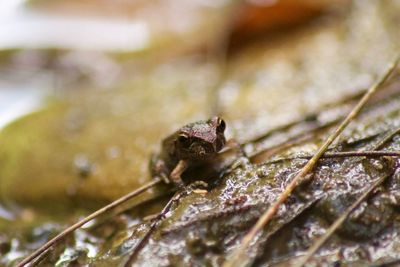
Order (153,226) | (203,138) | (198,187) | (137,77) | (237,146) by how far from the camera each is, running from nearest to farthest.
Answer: (153,226) < (198,187) < (203,138) < (237,146) < (137,77)

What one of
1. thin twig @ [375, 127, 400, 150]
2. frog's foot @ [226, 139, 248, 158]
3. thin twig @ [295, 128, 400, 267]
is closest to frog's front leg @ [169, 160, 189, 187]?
frog's foot @ [226, 139, 248, 158]

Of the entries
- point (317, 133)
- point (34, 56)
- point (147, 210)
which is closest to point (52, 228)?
point (147, 210)

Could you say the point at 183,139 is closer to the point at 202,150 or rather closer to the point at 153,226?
the point at 202,150

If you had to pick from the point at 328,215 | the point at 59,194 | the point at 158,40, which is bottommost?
the point at 328,215

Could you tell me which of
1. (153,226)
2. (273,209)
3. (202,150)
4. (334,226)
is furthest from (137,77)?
(334,226)

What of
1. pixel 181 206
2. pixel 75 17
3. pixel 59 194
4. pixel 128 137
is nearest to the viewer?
pixel 181 206

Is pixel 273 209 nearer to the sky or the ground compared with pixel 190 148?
nearer to the ground

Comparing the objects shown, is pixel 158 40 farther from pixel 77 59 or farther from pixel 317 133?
pixel 317 133
